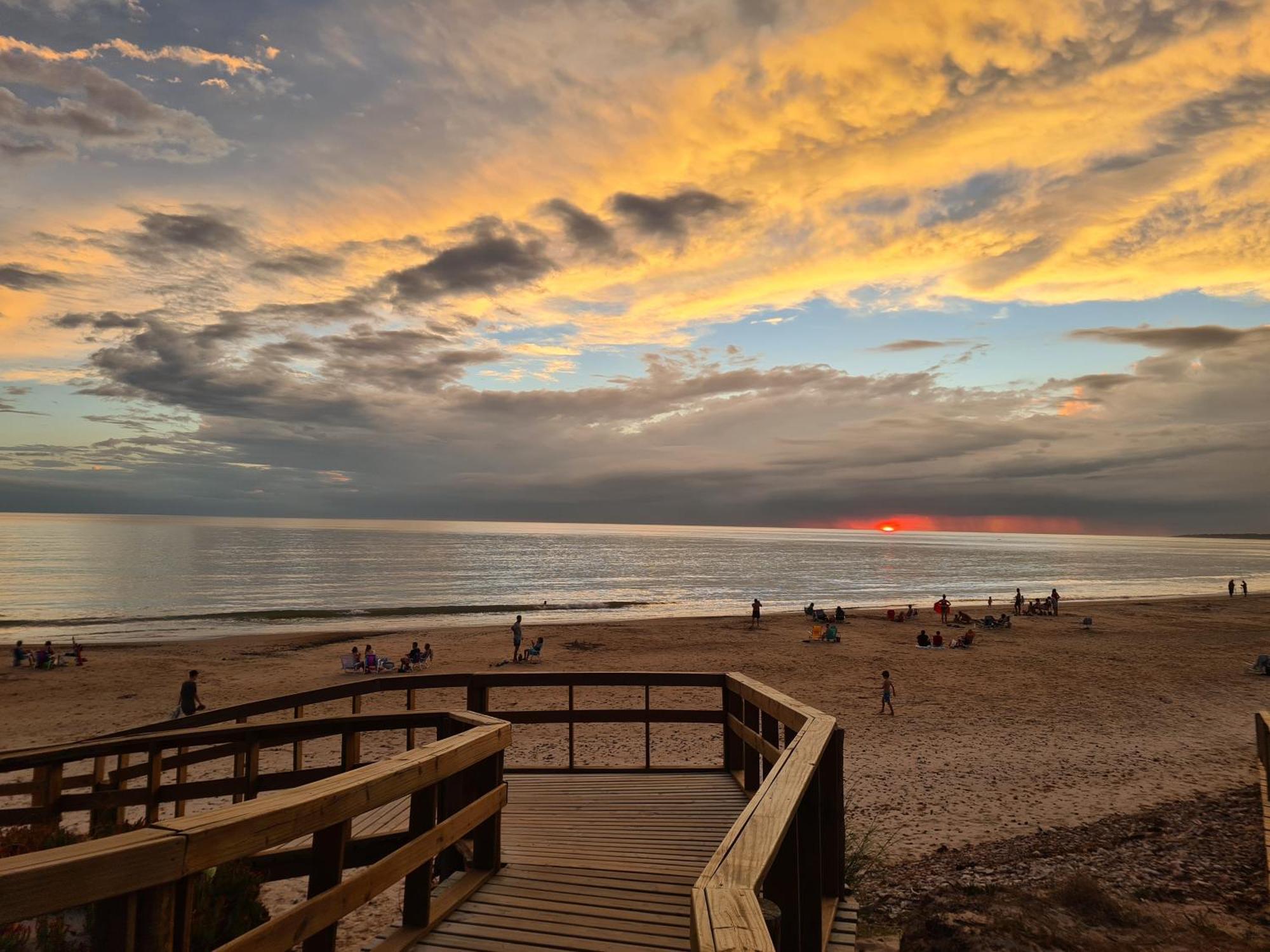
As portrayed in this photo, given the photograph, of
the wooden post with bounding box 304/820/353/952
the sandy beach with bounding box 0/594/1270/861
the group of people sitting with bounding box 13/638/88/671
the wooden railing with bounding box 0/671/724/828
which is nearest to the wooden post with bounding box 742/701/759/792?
the wooden railing with bounding box 0/671/724/828

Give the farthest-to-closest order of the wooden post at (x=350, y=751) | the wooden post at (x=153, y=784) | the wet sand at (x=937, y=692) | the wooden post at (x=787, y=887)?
the wet sand at (x=937, y=692)
the wooden post at (x=153, y=784)
the wooden post at (x=350, y=751)
the wooden post at (x=787, y=887)

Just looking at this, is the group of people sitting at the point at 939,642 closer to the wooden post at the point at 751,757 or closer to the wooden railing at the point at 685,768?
the wooden railing at the point at 685,768

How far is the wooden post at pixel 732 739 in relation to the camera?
6.96m

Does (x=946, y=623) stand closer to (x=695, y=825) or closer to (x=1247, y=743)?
(x=1247, y=743)

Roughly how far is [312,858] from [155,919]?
3.52 feet

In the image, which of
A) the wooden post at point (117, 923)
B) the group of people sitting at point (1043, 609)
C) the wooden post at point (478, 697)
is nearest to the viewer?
the wooden post at point (117, 923)

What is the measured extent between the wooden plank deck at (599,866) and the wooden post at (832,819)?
164 mm

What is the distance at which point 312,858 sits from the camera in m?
3.16

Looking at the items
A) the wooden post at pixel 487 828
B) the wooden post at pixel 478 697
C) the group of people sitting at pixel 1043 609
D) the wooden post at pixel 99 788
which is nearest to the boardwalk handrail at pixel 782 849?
the wooden post at pixel 487 828

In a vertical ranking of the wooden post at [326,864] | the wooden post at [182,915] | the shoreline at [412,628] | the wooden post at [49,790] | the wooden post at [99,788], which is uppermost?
the wooden post at [182,915]

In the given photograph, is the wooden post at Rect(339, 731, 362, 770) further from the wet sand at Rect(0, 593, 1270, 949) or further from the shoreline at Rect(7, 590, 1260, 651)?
the shoreline at Rect(7, 590, 1260, 651)

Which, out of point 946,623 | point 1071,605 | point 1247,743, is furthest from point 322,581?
point 1247,743

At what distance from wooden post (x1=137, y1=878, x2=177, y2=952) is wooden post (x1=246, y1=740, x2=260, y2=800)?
4.27m

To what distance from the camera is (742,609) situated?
52062 mm
